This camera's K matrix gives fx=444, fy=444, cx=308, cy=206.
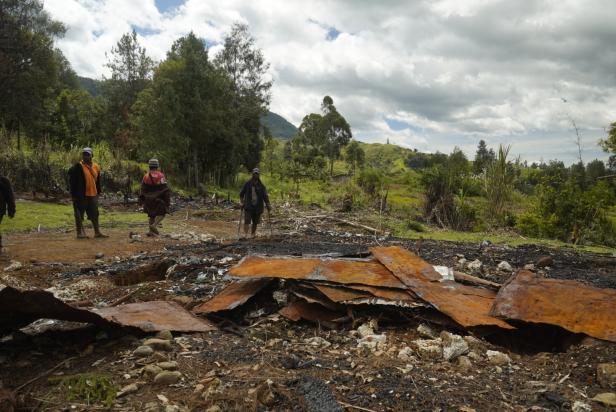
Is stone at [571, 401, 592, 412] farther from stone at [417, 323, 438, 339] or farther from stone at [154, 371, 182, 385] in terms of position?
stone at [154, 371, 182, 385]

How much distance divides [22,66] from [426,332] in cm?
2101

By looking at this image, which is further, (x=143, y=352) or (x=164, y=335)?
(x=164, y=335)

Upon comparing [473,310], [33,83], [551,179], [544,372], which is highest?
[33,83]

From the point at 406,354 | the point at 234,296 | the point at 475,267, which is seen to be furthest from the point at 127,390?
the point at 475,267

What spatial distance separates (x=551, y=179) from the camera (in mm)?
13875

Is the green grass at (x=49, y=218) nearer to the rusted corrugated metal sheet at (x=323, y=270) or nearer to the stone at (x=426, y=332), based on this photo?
the rusted corrugated metal sheet at (x=323, y=270)

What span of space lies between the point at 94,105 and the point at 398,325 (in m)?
30.0

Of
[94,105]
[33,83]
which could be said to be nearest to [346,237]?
[33,83]

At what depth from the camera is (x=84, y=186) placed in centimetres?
793

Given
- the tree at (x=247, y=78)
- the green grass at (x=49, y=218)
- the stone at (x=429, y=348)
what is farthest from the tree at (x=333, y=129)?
the stone at (x=429, y=348)

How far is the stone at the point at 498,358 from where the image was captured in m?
2.97

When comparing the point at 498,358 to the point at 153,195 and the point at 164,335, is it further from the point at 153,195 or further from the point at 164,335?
the point at 153,195

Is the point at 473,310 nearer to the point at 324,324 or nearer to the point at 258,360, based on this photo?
the point at 324,324

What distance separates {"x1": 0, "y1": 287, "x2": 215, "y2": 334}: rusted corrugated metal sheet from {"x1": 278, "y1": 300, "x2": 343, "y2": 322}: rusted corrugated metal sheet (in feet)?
2.10
